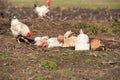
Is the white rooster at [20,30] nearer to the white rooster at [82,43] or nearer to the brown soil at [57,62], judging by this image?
the brown soil at [57,62]

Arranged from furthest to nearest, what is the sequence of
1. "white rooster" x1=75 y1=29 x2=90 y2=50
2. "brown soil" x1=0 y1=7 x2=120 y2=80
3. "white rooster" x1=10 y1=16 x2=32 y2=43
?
"white rooster" x1=10 y1=16 x2=32 y2=43, "white rooster" x1=75 y1=29 x2=90 y2=50, "brown soil" x1=0 y1=7 x2=120 y2=80

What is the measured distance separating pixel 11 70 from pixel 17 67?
9.1 inches

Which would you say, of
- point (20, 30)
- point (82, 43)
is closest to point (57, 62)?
point (82, 43)

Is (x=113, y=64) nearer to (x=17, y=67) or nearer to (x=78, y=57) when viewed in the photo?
(x=78, y=57)

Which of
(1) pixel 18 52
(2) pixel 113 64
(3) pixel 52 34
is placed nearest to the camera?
(2) pixel 113 64

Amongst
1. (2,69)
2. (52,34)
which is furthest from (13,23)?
(2,69)

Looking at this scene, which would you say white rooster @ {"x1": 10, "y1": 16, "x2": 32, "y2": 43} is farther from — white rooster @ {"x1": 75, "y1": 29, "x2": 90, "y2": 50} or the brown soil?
white rooster @ {"x1": 75, "y1": 29, "x2": 90, "y2": 50}

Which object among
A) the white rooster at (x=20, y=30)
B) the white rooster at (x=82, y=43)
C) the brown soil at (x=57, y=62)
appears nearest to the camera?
the brown soil at (x=57, y=62)

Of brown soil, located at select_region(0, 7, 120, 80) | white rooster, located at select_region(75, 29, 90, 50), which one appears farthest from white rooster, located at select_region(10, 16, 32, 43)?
white rooster, located at select_region(75, 29, 90, 50)

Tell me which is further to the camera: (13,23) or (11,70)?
(13,23)

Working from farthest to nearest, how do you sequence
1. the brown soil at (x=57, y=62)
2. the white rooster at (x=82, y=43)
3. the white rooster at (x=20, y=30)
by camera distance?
1. the white rooster at (x=20, y=30)
2. the white rooster at (x=82, y=43)
3. the brown soil at (x=57, y=62)

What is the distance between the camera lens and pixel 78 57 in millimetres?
9398

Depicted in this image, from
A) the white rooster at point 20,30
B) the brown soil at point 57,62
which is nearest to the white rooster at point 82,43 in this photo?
the brown soil at point 57,62

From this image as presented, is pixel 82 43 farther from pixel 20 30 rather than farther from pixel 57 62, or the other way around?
pixel 20 30
